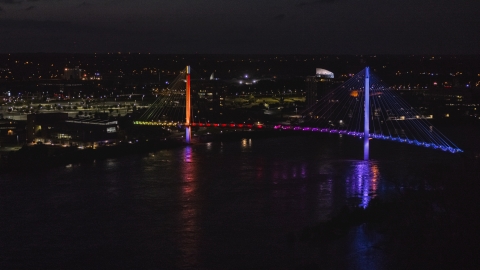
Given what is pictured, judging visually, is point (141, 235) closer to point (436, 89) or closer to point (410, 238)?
point (410, 238)

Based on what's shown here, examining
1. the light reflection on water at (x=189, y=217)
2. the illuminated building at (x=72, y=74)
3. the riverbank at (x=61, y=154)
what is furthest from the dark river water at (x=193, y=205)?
the illuminated building at (x=72, y=74)

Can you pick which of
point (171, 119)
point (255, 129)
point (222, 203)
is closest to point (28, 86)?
point (171, 119)

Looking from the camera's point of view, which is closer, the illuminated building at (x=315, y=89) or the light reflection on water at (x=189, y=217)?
the light reflection on water at (x=189, y=217)

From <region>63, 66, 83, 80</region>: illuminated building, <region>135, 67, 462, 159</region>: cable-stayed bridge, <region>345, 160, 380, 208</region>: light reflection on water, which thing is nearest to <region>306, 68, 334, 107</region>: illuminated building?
<region>135, 67, 462, 159</region>: cable-stayed bridge

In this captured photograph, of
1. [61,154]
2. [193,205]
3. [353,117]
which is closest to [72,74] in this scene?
[353,117]

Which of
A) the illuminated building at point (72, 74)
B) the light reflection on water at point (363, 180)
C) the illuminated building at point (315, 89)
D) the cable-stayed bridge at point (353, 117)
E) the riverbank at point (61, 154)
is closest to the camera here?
the light reflection on water at point (363, 180)

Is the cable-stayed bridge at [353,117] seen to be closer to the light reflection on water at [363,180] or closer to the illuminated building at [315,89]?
the illuminated building at [315,89]

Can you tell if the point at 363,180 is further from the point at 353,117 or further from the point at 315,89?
the point at 315,89
